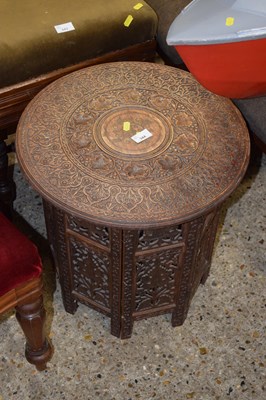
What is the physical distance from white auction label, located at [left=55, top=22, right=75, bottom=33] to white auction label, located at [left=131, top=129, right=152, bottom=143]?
2.70 ft

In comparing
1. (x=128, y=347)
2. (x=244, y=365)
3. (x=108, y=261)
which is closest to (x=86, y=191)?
(x=108, y=261)

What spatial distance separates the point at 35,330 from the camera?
5.98 ft

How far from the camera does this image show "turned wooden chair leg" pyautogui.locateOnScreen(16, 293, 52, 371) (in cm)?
175

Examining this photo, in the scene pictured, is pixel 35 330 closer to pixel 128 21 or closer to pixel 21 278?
pixel 21 278

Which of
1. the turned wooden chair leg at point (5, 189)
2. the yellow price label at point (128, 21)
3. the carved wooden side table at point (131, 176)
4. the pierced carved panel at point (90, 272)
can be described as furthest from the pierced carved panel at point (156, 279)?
the yellow price label at point (128, 21)

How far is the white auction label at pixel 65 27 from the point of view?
93.4 inches

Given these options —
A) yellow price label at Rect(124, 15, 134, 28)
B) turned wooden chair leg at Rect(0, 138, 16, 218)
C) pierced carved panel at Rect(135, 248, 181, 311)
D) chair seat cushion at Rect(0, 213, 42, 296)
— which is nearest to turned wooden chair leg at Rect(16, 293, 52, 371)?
chair seat cushion at Rect(0, 213, 42, 296)

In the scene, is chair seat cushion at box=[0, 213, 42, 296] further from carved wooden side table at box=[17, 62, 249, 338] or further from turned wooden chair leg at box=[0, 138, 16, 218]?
turned wooden chair leg at box=[0, 138, 16, 218]

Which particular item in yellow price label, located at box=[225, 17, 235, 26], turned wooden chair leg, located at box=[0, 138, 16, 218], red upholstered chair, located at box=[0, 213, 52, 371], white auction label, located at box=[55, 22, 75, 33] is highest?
yellow price label, located at box=[225, 17, 235, 26]

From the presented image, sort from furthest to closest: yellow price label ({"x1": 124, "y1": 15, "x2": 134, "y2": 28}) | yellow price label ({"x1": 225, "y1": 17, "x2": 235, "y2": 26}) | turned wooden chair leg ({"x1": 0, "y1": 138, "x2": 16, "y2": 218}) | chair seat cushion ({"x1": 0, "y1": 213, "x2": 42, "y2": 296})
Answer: yellow price label ({"x1": 124, "y1": 15, "x2": 134, "y2": 28}), turned wooden chair leg ({"x1": 0, "y1": 138, "x2": 16, "y2": 218}), chair seat cushion ({"x1": 0, "y1": 213, "x2": 42, "y2": 296}), yellow price label ({"x1": 225, "y1": 17, "x2": 235, "y2": 26})

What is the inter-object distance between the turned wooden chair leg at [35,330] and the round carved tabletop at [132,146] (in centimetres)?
34

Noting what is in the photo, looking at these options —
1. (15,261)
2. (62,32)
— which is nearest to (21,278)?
(15,261)

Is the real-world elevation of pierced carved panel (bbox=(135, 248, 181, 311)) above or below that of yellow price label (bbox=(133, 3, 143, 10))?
below

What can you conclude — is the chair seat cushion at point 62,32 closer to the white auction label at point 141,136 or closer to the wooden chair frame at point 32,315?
the white auction label at point 141,136
